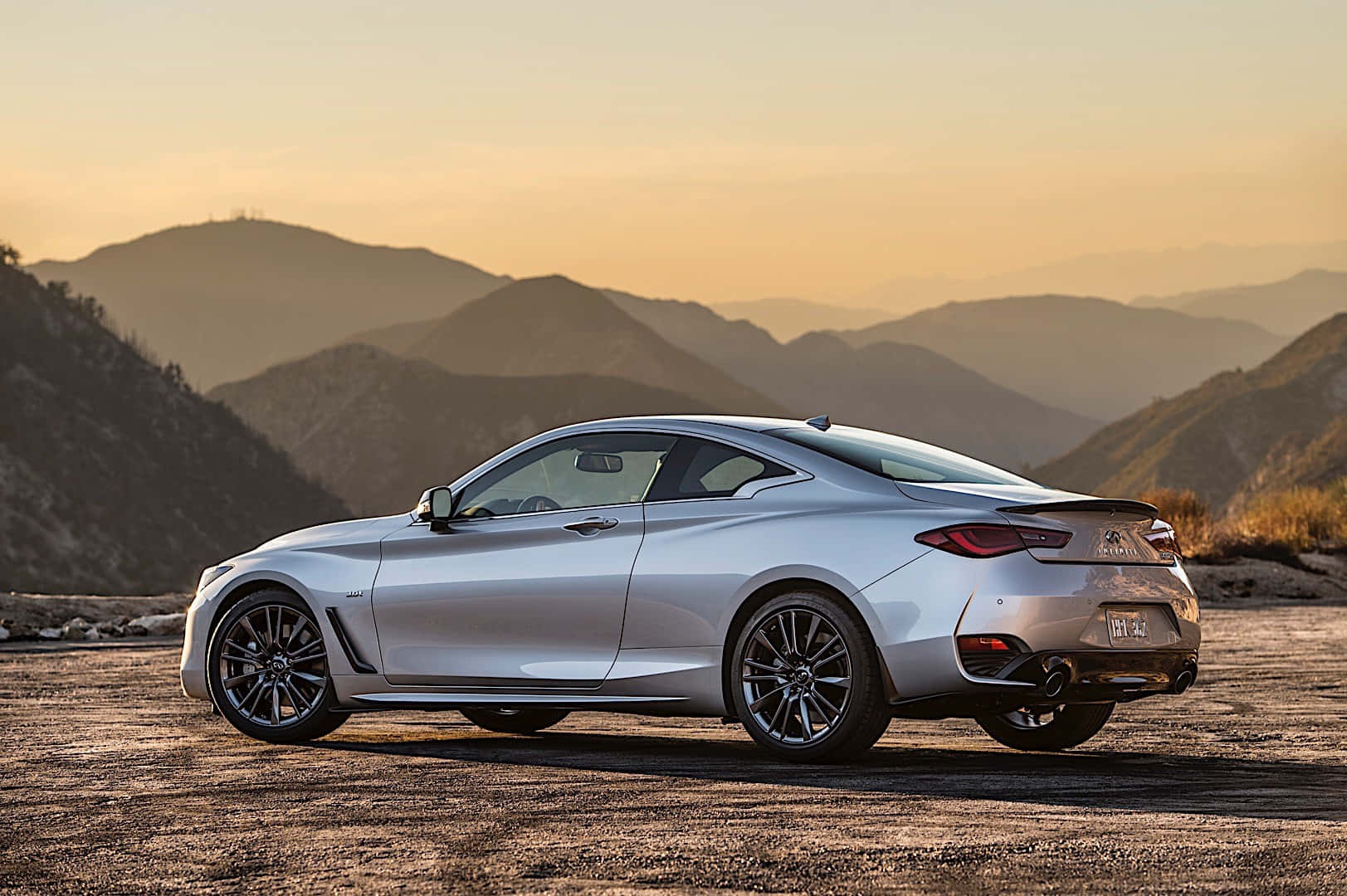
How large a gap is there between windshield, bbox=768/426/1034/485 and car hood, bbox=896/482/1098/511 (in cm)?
13

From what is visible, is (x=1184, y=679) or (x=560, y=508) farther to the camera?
(x=560, y=508)

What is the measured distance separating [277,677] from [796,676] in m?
3.17

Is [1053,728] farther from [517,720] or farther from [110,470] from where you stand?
[110,470]

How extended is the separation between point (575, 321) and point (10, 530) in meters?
134

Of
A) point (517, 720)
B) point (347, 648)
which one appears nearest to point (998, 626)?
point (517, 720)

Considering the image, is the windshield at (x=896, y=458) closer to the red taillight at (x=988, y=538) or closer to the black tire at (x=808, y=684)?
the red taillight at (x=988, y=538)

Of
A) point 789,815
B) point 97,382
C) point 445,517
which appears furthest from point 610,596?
point 97,382

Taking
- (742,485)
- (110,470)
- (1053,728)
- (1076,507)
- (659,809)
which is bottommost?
(659,809)

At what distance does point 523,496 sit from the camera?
34.5 ft

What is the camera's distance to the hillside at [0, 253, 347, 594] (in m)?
58.8

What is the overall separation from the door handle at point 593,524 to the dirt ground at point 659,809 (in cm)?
114

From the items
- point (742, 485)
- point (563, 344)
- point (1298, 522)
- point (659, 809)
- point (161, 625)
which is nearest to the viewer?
point (659, 809)

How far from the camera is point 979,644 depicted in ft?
29.2

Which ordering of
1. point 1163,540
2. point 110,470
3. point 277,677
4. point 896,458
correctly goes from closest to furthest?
point 1163,540
point 896,458
point 277,677
point 110,470
